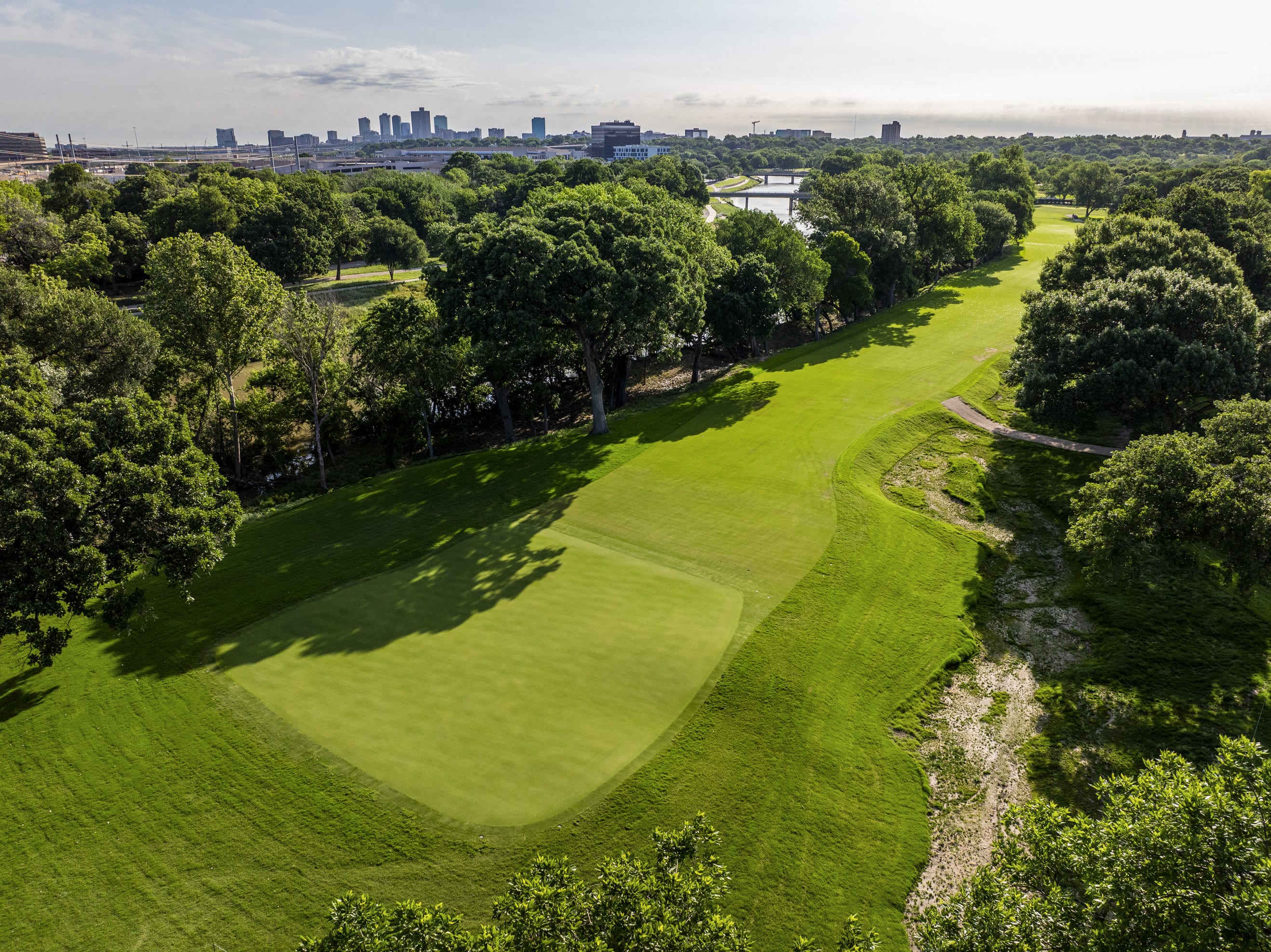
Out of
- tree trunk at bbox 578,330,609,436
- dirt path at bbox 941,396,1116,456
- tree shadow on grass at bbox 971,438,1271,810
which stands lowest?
tree shadow on grass at bbox 971,438,1271,810

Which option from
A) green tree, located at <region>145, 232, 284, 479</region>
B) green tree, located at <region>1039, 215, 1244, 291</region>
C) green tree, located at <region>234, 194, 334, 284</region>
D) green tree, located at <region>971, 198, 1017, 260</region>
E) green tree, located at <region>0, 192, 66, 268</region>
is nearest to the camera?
green tree, located at <region>145, 232, 284, 479</region>

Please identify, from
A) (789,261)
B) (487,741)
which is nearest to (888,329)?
(789,261)

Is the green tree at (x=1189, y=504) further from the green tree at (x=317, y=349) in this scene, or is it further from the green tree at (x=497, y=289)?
the green tree at (x=317, y=349)

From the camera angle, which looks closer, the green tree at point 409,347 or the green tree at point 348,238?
the green tree at point 409,347

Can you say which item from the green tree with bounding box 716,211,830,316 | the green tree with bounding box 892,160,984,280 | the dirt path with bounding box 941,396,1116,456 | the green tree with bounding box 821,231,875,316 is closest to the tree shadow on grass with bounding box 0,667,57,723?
the dirt path with bounding box 941,396,1116,456

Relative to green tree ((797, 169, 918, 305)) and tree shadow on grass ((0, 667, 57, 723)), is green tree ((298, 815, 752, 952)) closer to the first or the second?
tree shadow on grass ((0, 667, 57, 723))

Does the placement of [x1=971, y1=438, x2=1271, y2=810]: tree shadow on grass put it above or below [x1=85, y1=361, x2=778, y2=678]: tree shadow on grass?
below

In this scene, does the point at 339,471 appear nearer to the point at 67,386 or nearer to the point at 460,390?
the point at 460,390

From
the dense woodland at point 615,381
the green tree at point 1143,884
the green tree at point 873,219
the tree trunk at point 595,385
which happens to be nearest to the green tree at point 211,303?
the dense woodland at point 615,381
